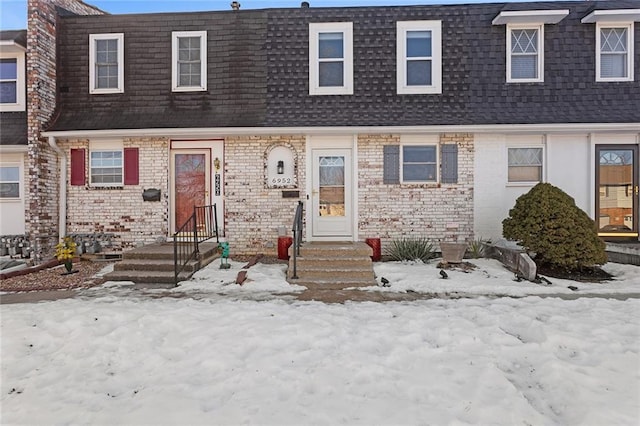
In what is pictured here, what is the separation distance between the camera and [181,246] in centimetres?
757

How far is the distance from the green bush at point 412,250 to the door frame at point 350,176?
3.46 ft

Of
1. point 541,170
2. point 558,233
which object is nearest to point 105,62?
point 558,233

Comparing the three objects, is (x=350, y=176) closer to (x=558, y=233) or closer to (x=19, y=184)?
(x=558, y=233)

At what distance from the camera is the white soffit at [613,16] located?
835 centimetres

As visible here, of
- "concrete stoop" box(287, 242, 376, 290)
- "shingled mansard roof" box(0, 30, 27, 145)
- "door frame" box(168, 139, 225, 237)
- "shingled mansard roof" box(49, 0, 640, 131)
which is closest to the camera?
"concrete stoop" box(287, 242, 376, 290)

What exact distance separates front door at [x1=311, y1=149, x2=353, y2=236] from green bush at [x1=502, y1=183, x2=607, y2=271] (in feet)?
12.5

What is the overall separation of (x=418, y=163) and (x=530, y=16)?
4545 millimetres

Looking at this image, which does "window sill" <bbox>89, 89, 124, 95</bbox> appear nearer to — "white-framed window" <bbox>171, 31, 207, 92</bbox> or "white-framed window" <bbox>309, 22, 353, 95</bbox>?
"white-framed window" <bbox>171, 31, 207, 92</bbox>

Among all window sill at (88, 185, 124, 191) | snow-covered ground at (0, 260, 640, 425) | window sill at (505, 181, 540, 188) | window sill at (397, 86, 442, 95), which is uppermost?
window sill at (397, 86, 442, 95)

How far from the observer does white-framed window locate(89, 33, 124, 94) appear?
29.7 feet

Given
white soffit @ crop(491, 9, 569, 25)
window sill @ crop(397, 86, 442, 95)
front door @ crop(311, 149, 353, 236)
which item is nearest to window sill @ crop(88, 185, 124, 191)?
front door @ crop(311, 149, 353, 236)

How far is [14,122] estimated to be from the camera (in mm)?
9023

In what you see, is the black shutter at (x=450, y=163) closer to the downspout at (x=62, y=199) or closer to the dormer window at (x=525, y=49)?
the dormer window at (x=525, y=49)

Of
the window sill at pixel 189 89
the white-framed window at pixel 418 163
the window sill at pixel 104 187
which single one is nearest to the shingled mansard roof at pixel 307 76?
the window sill at pixel 189 89
